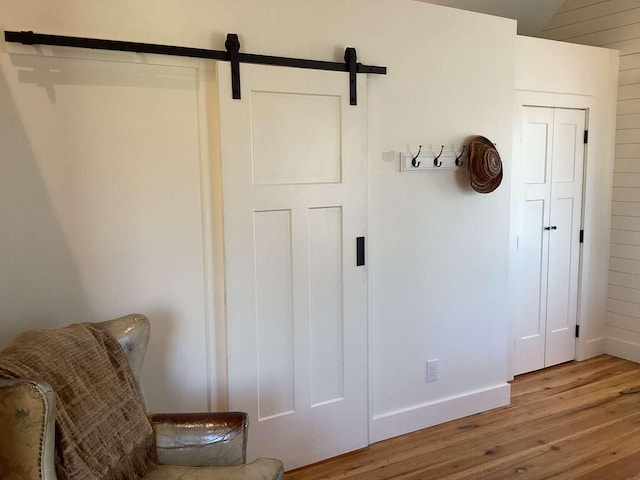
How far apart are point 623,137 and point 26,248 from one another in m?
3.99

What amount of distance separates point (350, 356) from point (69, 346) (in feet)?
4.75

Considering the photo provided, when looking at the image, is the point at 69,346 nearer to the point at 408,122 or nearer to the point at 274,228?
the point at 274,228

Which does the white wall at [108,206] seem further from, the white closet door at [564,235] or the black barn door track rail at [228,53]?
the white closet door at [564,235]

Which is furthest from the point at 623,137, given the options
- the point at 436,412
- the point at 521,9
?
the point at 436,412

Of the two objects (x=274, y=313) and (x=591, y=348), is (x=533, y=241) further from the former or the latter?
(x=274, y=313)

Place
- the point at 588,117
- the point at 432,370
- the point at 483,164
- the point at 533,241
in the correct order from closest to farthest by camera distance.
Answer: the point at 483,164 < the point at 432,370 < the point at 533,241 < the point at 588,117

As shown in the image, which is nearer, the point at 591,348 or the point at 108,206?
the point at 108,206

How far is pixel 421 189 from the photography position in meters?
2.94

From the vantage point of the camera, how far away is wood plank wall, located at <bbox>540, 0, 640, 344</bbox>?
3896mm

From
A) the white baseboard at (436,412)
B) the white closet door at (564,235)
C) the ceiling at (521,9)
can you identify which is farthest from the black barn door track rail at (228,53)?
the white closet door at (564,235)

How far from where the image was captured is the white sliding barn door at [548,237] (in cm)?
372

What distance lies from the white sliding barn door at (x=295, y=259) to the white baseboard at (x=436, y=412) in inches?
7.1

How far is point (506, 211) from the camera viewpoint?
128 inches

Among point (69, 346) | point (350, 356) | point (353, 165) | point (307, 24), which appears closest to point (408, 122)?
point (353, 165)
